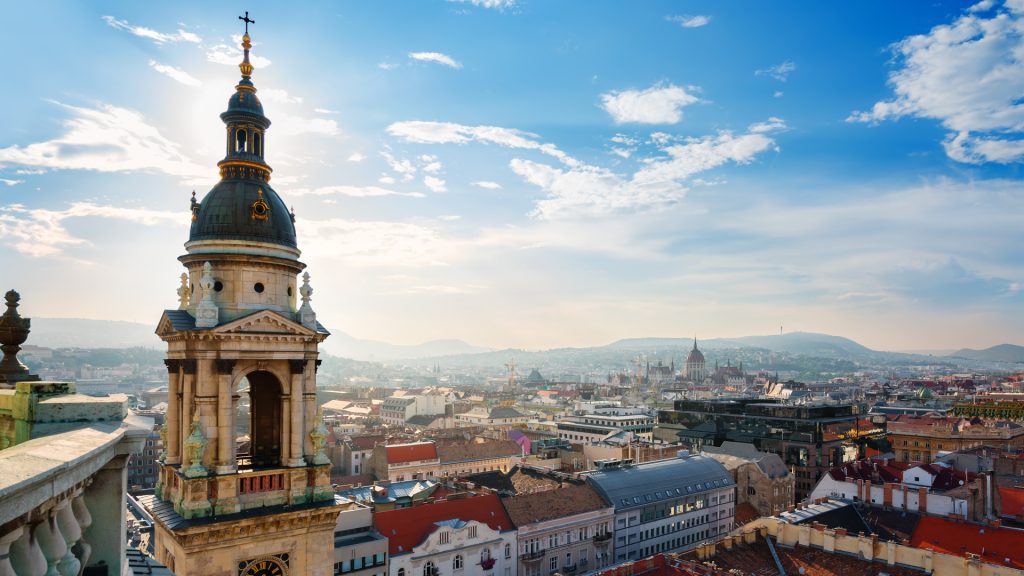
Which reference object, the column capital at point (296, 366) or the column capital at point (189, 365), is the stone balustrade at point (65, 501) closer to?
the column capital at point (189, 365)

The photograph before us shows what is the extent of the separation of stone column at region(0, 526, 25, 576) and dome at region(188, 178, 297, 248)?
1872 centimetres

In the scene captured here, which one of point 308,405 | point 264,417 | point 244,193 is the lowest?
point 264,417

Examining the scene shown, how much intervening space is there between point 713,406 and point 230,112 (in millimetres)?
126468

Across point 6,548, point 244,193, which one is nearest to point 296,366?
point 244,193

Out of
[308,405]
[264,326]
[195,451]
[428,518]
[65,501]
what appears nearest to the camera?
[65,501]

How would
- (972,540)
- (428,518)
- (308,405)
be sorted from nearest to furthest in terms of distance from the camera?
1. (308,405)
2. (972,540)
3. (428,518)

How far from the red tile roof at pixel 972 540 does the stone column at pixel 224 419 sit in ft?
161

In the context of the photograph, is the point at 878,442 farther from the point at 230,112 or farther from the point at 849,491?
the point at 230,112

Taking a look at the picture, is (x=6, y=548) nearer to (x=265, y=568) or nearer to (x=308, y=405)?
(x=265, y=568)

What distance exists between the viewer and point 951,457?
96438 mm

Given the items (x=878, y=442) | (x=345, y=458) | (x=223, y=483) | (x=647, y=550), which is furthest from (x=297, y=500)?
(x=878, y=442)

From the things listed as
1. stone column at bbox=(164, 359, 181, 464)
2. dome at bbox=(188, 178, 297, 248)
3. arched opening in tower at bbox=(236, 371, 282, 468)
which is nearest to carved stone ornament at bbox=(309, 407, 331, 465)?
arched opening in tower at bbox=(236, 371, 282, 468)

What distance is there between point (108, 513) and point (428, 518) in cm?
5389

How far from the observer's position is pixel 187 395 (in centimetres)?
2283
